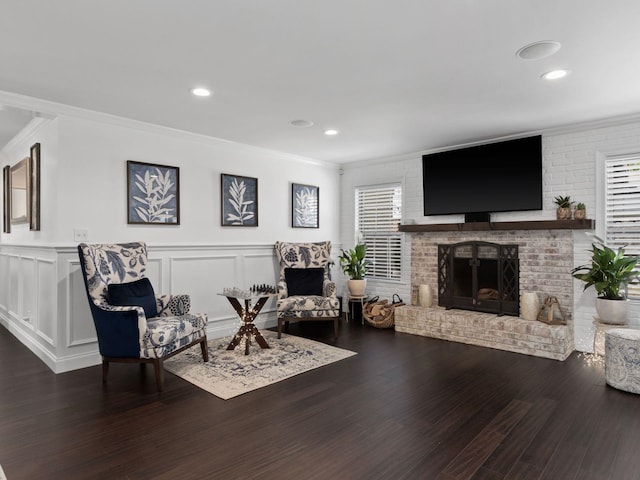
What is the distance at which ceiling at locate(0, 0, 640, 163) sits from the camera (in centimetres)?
214

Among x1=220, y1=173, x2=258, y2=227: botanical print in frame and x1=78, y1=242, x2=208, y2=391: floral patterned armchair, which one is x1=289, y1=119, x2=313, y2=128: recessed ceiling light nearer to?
x1=220, y1=173, x2=258, y2=227: botanical print in frame

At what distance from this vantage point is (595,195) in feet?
13.6

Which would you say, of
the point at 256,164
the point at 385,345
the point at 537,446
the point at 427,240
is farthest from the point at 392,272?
the point at 537,446

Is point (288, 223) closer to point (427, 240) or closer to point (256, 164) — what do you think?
point (256, 164)

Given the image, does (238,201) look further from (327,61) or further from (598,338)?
(598,338)

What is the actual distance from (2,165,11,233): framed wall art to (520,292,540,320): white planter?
6257 mm

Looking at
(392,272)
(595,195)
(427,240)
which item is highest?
(595,195)

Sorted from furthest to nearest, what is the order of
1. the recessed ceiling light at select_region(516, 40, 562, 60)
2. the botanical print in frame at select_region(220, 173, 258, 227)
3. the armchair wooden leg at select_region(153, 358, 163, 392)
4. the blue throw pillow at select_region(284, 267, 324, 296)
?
the blue throw pillow at select_region(284, 267, 324, 296)
the botanical print in frame at select_region(220, 173, 258, 227)
the armchair wooden leg at select_region(153, 358, 163, 392)
the recessed ceiling light at select_region(516, 40, 562, 60)

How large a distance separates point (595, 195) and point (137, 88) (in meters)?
4.46

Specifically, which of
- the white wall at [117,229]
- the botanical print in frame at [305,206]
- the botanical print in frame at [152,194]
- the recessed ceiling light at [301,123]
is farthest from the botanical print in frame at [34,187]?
the botanical print in frame at [305,206]

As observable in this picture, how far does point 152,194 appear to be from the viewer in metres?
4.23

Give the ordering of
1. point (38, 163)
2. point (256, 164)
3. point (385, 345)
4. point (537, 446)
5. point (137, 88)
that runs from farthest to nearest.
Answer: point (256, 164), point (385, 345), point (38, 163), point (137, 88), point (537, 446)

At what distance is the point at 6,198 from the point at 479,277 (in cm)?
613

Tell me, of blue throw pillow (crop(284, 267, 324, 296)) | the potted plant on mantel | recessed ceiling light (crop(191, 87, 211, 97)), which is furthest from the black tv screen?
recessed ceiling light (crop(191, 87, 211, 97))
